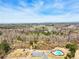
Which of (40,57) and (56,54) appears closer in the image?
(40,57)

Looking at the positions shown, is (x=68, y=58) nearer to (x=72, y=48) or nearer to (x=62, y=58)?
(x=62, y=58)

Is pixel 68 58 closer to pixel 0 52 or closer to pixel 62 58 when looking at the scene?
pixel 62 58

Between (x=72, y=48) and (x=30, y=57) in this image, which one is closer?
(x=30, y=57)

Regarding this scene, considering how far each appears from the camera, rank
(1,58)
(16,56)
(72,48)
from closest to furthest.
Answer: (1,58) → (16,56) → (72,48)

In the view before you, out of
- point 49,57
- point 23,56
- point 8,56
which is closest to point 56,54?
point 49,57

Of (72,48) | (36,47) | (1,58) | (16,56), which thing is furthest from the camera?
(36,47)

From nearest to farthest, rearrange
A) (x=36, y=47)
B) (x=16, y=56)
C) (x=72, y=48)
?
(x=16, y=56) < (x=72, y=48) < (x=36, y=47)

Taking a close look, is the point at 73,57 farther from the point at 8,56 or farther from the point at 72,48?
the point at 8,56

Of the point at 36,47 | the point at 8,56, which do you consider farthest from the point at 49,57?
the point at 36,47
